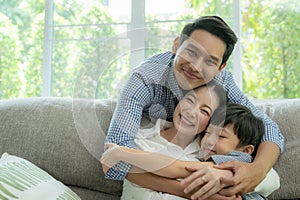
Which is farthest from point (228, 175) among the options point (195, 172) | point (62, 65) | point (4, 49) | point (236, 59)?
point (4, 49)

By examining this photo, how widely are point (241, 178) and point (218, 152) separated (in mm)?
121

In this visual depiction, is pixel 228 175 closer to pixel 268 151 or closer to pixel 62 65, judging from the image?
pixel 268 151

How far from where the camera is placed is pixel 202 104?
1.50 m

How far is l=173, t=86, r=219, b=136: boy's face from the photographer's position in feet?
4.92

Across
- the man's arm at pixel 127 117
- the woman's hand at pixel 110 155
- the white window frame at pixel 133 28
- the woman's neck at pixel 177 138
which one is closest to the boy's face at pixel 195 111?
the woman's neck at pixel 177 138

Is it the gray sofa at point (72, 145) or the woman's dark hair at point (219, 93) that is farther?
the gray sofa at point (72, 145)

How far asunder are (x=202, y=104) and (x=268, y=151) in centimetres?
30

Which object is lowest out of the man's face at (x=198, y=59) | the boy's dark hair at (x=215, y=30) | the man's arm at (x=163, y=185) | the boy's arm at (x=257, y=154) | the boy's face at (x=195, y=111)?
the man's arm at (x=163, y=185)

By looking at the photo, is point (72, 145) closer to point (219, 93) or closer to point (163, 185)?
point (163, 185)

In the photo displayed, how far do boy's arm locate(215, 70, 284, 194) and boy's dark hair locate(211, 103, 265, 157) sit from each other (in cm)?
5

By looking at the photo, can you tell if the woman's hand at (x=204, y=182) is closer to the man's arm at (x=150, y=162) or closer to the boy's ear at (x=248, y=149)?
the man's arm at (x=150, y=162)

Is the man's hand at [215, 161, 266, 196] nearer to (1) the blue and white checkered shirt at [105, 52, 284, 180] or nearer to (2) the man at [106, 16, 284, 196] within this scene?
(2) the man at [106, 16, 284, 196]

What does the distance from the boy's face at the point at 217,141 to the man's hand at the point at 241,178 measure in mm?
65

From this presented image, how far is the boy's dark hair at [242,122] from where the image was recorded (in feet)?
5.02
